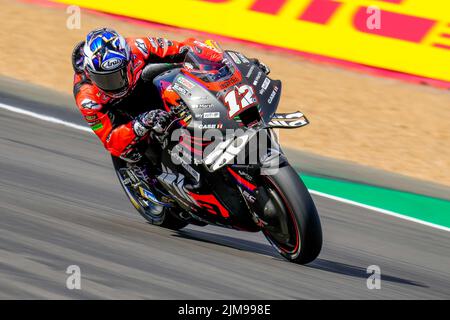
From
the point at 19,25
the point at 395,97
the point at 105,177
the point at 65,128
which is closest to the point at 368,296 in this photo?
the point at 105,177

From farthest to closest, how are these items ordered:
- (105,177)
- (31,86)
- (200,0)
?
(200,0) → (31,86) → (105,177)

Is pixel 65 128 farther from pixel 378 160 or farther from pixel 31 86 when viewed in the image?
pixel 378 160

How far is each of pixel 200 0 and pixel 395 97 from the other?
3.30 m

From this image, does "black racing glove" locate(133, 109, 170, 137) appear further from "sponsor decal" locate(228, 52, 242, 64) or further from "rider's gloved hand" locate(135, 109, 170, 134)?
"sponsor decal" locate(228, 52, 242, 64)

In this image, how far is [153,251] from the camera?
677 centimetres

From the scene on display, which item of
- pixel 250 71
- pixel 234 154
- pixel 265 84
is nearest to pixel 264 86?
pixel 265 84

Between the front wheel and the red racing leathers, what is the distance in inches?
46.5

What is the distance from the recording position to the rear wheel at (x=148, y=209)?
25.4 feet

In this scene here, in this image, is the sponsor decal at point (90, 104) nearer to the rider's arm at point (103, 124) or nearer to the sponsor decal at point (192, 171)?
the rider's arm at point (103, 124)

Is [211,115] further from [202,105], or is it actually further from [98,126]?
[98,126]

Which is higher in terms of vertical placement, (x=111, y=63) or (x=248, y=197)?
(x=111, y=63)

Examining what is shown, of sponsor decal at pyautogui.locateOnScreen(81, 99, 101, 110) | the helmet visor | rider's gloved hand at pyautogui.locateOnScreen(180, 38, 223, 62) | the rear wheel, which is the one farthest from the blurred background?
the helmet visor

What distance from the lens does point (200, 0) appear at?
13.9 meters

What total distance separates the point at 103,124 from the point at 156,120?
26.5 inches
